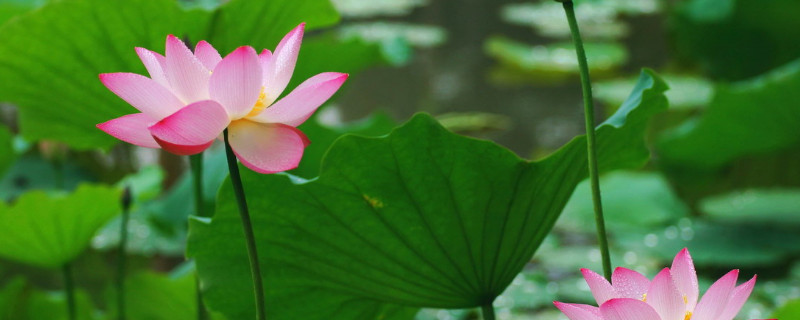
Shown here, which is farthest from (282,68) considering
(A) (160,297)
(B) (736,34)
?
(B) (736,34)

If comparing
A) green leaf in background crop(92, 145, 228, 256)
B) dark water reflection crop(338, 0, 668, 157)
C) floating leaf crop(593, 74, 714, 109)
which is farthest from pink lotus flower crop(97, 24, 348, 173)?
dark water reflection crop(338, 0, 668, 157)

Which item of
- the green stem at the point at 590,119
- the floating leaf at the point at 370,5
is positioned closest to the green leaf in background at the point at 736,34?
the floating leaf at the point at 370,5

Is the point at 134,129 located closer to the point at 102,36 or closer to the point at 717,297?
the point at 717,297

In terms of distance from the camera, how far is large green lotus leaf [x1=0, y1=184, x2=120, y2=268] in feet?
2.28

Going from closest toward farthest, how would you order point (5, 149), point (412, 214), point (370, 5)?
point (412, 214), point (5, 149), point (370, 5)

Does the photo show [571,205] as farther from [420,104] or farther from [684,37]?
[420,104]

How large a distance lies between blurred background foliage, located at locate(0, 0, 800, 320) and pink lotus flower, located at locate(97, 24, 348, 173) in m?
0.31

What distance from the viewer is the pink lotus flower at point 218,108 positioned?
253 mm

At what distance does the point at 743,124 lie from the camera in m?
1.24

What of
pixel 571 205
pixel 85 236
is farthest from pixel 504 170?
pixel 571 205

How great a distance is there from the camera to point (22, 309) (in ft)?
3.05

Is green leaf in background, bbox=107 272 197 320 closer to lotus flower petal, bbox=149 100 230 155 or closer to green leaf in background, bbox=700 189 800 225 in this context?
lotus flower petal, bbox=149 100 230 155

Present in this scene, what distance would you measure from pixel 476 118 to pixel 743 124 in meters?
0.72

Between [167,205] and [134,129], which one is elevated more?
[134,129]
